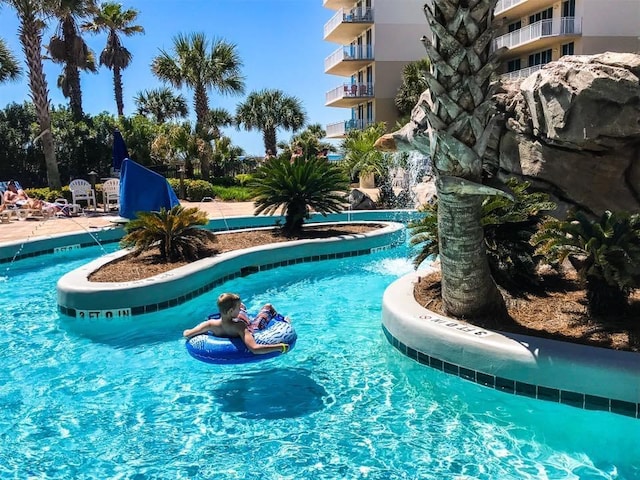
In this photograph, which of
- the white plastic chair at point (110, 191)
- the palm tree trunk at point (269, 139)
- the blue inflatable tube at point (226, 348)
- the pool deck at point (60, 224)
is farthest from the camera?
the palm tree trunk at point (269, 139)

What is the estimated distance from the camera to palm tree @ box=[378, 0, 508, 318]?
565cm

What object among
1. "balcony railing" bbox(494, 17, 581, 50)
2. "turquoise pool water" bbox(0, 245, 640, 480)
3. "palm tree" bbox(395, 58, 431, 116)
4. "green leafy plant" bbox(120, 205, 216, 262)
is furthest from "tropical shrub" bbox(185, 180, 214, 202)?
"turquoise pool water" bbox(0, 245, 640, 480)

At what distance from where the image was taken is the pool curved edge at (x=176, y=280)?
8.34 m

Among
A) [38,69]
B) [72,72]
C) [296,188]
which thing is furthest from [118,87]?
[296,188]

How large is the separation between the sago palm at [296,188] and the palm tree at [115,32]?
101ft

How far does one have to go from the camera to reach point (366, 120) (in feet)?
144

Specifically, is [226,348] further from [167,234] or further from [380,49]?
[380,49]

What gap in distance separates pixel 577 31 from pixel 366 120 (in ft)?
55.8

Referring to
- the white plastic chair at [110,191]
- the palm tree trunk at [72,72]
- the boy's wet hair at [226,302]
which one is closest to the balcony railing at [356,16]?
the palm tree trunk at [72,72]

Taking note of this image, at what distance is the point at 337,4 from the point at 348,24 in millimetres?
5765

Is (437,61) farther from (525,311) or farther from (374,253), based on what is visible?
(374,253)

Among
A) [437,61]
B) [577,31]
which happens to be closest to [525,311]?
[437,61]

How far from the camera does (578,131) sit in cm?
819

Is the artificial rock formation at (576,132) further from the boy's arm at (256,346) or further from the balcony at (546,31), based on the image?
the balcony at (546,31)
